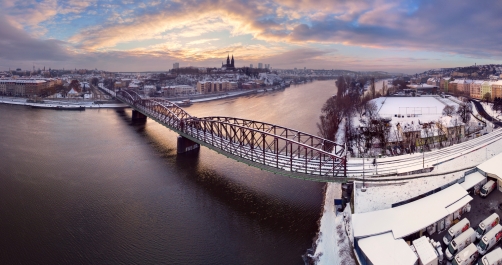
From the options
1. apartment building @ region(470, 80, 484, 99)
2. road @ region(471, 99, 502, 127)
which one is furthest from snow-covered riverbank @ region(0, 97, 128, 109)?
apartment building @ region(470, 80, 484, 99)

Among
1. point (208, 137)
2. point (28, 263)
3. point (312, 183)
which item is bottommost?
point (28, 263)

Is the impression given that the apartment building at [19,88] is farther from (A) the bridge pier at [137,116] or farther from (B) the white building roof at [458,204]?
(B) the white building roof at [458,204]

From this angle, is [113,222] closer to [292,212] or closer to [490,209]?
[292,212]

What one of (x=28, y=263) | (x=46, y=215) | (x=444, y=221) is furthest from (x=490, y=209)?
(x=46, y=215)

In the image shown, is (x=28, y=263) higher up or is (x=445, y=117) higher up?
(x=445, y=117)

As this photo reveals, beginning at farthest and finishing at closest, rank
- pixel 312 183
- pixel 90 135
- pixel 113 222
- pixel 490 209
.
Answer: pixel 90 135 → pixel 312 183 → pixel 113 222 → pixel 490 209

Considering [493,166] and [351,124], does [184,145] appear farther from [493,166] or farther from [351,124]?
[493,166]

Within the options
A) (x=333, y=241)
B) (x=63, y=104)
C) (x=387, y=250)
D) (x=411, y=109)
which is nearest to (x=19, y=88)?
(x=63, y=104)

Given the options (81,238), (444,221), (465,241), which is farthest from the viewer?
(81,238)
